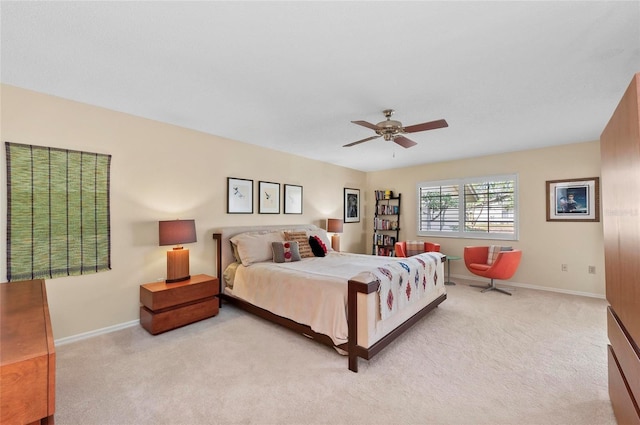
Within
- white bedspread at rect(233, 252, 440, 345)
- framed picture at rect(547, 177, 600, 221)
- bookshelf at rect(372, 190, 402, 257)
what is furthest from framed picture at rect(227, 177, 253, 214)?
framed picture at rect(547, 177, 600, 221)

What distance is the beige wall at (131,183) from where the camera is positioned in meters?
2.64

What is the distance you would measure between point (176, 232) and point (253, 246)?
38.9 inches

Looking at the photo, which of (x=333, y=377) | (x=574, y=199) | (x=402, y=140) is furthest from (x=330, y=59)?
(x=574, y=199)

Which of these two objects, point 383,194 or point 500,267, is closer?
point 500,267

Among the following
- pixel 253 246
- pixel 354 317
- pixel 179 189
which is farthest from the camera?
pixel 253 246

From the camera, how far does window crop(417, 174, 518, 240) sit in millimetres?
4969

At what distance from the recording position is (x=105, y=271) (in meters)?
2.98

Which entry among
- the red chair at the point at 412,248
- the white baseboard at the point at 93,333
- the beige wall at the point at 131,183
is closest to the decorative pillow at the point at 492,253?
the red chair at the point at 412,248

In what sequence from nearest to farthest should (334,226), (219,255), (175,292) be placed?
1. (175,292)
2. (219,255)
3. (334,226)

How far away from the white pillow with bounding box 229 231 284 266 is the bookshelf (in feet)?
10.5

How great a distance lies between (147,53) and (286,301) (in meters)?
2.49

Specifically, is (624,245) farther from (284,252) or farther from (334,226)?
(334,226)

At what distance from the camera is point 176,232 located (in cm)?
318

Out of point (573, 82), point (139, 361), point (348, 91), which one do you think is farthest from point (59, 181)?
point (573, 82)
